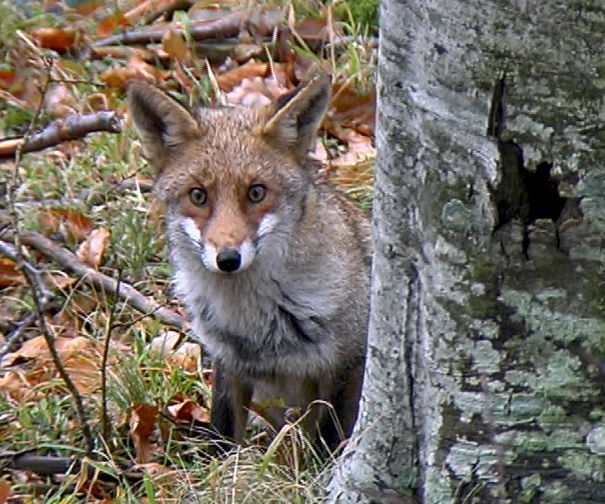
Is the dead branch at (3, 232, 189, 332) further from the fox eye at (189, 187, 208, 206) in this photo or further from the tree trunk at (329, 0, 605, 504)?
the tree trunk at (329, 0, 605, 504)

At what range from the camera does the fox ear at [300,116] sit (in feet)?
16.1

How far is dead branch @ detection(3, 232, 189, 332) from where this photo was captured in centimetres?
589

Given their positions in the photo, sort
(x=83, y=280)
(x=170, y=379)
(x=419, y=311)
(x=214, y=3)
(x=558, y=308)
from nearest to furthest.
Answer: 1. (x=558, y=308)
2. (x=419, y=311)
3. (x=170, y=379)
4. (x=83, y=280)
5. (x=214, y=3)

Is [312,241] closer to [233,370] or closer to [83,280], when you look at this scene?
[233,370]

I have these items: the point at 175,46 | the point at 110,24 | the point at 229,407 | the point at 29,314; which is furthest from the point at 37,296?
the point at 110,24

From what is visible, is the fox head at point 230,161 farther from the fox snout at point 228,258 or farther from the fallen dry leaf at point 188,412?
the fallen dry leaf at point 188,412

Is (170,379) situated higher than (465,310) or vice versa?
(465,310)

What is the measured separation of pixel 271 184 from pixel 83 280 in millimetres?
1541

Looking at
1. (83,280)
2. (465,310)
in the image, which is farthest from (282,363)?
(465,310)

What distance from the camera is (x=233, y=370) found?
5078mm

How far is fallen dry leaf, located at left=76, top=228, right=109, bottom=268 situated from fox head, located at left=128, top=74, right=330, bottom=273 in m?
1.33

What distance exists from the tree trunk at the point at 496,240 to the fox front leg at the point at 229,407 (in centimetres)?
177

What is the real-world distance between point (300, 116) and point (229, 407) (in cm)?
118

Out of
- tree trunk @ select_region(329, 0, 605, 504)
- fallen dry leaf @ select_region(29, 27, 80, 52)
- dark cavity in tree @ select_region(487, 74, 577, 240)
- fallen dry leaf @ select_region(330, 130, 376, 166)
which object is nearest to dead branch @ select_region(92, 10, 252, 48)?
fallen dry leaf @ select_region(29, 27, 80, 52)
